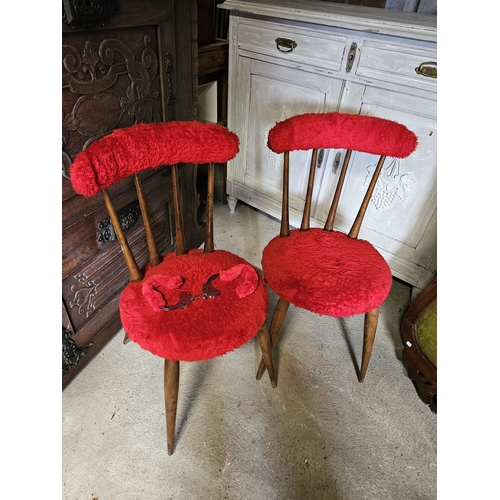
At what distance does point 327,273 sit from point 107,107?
0.78m

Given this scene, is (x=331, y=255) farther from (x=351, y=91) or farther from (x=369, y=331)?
(x=351, y=91)

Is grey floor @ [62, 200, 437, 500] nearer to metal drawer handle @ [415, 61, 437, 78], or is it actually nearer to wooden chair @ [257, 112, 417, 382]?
wooden chair @ [257, 112, 417, 382]

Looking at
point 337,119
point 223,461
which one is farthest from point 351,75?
point 223,461

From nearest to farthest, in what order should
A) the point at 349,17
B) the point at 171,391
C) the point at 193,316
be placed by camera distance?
the point at 193,316, the point at 171,391, the point at 349,17

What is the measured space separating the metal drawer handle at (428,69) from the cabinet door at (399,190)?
69mm

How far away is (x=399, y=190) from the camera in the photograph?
1.42 metres

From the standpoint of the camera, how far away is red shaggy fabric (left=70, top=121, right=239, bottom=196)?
71cm

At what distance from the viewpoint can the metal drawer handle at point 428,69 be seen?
3.76ft

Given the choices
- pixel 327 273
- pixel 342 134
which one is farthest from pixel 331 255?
pixel 342 134

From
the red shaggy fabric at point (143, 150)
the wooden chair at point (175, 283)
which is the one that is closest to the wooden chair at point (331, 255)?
the wooden chair at point (175, 283)

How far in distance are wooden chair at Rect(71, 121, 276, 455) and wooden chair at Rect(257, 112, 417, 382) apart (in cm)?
11

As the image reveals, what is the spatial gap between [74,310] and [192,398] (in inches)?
19.5

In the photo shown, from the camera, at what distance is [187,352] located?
29.3 inches

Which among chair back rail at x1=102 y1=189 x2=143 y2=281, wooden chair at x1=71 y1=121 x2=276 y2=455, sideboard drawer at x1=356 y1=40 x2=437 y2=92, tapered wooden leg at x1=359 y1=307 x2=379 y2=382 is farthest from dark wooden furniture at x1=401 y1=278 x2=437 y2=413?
chair back rail at x1=102 y1=189 x2=143 y2=281
